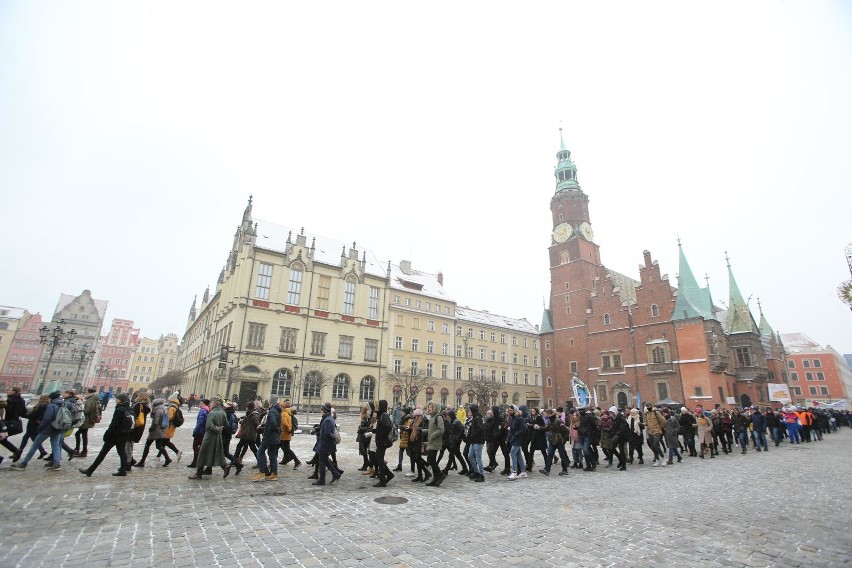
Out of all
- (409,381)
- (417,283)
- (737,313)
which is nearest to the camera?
(409,381)

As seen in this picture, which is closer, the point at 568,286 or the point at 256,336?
the point at 256,336

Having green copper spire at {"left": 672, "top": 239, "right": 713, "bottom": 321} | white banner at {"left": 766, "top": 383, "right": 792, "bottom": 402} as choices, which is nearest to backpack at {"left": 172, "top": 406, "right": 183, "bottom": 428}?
green copper spire at {"left": 672, "top": 239, "right": 713, "bottom": 321}

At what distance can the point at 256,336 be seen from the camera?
130 feet

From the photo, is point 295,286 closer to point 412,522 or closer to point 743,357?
point 412,522

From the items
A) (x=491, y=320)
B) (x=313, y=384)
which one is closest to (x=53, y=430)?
(x=313, y=384)

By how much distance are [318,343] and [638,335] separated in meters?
36.8

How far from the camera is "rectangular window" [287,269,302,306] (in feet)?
140

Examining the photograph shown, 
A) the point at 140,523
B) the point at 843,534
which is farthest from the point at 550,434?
the point at 140,523

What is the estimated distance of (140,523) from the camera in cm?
584

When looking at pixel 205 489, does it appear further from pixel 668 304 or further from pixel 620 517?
pixel 668 304

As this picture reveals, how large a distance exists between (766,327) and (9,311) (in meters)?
141

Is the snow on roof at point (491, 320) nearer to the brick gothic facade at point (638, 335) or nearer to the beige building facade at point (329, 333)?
the beige building facade at point (329, 333)

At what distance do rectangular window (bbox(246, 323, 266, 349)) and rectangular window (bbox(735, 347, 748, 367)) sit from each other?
2091 inches

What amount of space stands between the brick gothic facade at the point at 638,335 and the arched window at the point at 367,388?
20.1 meters
